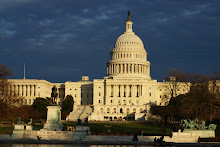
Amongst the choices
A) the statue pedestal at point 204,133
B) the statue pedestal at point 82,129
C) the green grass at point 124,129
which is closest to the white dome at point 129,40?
the green grass at point 124,129

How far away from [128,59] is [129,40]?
7715 millimetres

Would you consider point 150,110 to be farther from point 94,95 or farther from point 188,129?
point 188,129

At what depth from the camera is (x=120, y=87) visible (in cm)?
16612

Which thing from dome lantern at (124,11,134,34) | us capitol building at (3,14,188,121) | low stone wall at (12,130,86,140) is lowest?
low stone wall at (12,130,86,140)

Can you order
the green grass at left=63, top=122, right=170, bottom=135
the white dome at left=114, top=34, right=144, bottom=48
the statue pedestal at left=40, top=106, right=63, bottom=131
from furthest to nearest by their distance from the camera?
the white dome at left=114, top=34, right=144, bottom=48
the green grass at left=63, top=122, right=170, bottom=135
the statue pedestal at left=40, top=106, right=63, bottom=131

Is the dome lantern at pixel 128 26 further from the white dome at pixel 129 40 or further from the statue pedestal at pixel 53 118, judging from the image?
the statue pedestal at pixel 53 118

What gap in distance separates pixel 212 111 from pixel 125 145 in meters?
34.4

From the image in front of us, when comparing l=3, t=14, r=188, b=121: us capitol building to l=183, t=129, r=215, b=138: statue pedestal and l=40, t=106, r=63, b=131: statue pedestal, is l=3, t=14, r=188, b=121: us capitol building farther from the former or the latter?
l=183, t=129, r=215, b=138: statue pedestal

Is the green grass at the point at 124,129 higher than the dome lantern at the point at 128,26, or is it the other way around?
the dome lantern at the point at 128,26

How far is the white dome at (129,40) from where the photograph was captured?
586ft

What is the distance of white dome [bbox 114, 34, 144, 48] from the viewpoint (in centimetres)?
17862

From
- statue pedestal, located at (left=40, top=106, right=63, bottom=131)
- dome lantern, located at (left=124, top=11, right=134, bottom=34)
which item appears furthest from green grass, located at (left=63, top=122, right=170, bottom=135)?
dome lantern, located at (left=124, top=11, right=134, bottom=34)

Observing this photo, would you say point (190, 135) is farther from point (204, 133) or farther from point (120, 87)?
point (120, 87)

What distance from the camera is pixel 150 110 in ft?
464
